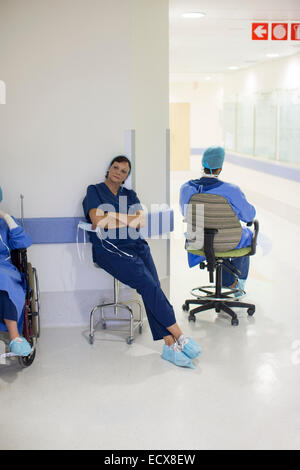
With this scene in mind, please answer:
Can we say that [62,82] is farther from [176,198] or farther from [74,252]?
[176,198]

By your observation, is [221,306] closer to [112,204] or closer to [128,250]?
[128,250]

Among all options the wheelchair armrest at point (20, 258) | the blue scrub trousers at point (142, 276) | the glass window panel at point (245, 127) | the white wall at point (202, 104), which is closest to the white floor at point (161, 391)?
the blue scrub trousers at point (142, 276)

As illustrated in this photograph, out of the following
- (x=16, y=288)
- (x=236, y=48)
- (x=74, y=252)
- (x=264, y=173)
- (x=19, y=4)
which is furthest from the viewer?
(x=264, y=173)

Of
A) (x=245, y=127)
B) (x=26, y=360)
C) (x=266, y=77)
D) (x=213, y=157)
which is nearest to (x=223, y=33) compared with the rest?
(x=213, y=157)

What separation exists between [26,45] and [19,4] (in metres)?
0.28

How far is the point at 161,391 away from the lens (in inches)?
131

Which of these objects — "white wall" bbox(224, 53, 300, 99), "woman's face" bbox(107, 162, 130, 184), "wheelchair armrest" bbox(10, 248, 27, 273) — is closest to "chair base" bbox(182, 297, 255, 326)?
"woman's face" bbox(107, 162, 130, 184)

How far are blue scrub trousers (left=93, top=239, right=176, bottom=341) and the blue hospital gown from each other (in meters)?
0.56

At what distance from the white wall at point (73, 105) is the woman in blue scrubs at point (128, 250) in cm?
25

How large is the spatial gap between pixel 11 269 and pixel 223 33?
5086mm

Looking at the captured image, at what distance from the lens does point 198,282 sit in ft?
18.5

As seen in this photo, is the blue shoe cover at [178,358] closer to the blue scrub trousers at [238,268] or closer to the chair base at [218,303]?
the chair base at [218,303]
